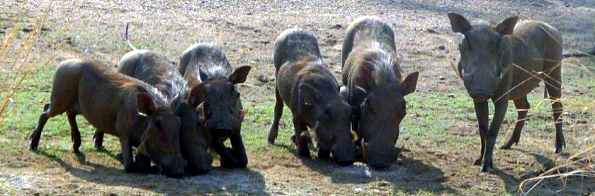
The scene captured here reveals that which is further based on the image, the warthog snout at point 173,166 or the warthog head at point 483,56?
the warthog head at point 483,56

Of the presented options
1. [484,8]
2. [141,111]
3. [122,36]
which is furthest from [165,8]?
[141,111]

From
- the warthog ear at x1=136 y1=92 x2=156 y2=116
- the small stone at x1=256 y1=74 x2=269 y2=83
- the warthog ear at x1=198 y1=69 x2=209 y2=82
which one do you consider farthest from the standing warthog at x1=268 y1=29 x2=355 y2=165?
the small stone at x1=256 y1=74 x2=269 y2=83

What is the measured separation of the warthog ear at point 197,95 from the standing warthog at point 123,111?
17 centimetres

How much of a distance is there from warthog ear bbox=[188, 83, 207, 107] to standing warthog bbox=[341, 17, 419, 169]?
135 cm

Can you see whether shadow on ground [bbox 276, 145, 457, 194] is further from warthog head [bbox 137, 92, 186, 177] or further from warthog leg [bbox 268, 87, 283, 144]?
warthog head [bbox 137, 92, 186, 177]

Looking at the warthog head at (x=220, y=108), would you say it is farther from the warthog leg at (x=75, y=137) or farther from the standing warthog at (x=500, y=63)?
the standing warthog at (x=500, y=63)

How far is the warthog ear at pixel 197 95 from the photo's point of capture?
8359 millimetres

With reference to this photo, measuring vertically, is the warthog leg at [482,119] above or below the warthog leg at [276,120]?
above

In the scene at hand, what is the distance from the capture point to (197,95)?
330 inches

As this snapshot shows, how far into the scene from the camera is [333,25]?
50.8 feet

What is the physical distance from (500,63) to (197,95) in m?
2.29

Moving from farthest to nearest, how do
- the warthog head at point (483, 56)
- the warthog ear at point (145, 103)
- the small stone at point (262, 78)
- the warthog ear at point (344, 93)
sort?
the small stone at point (262, 78), the warthog ear at point (344, 93), the warthog head at point (483, 56), the warthog ear at point (145, 103)

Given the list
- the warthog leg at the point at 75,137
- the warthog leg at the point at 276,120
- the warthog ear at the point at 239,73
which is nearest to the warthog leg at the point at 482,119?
the warthog leg at the point at 276,120

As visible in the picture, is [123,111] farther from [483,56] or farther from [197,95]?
[483,56]
